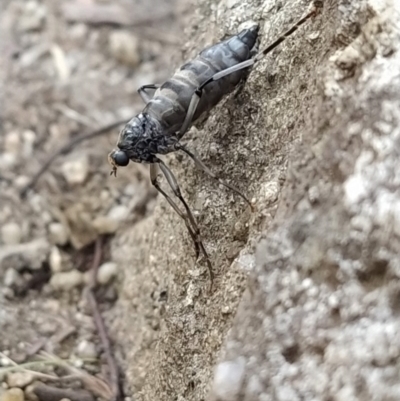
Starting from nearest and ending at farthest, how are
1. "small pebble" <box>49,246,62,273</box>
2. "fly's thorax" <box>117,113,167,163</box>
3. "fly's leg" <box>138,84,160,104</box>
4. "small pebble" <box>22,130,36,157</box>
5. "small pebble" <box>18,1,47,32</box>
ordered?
1. "fly's thorax" <box>117,113,167,163</box>
2. "fly's leg" <box>138,84,160,104</box>
3. "small pebble" <box>49,246,62,273</box>
4. "small pebble" <box>22,130,36,157</box>
5. "small pebble" <box>18,1,47,32</box>

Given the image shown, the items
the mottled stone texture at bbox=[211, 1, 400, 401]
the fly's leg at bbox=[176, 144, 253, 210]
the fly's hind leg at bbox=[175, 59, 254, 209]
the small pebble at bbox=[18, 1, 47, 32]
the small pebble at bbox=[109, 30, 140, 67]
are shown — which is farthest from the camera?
the small pebble at bbox=[18, 1, 47, 32]

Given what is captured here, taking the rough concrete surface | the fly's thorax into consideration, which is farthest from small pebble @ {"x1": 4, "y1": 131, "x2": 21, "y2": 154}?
the rough concrete surface

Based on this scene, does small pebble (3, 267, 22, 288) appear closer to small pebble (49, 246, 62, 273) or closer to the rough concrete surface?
small pebble (49, 246, 62, 273)

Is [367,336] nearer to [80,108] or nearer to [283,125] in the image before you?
[283,125]

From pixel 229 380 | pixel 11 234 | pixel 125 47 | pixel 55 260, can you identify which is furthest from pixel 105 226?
pixel 229 380

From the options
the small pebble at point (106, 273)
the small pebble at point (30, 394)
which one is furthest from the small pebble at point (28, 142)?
the small pebble at point (30, 394)

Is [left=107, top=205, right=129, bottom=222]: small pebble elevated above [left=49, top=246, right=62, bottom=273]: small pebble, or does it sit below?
above

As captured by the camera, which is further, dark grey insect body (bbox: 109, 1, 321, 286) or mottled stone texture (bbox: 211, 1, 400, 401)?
dark grey insect body (bbox: 109, 1, 321, 286)

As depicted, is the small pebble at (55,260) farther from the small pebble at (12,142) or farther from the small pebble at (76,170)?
the small pebble at (12,142)
